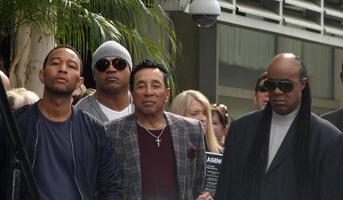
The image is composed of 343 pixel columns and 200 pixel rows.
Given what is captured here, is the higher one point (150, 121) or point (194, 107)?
point (194, 107)

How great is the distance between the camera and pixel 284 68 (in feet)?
23.1

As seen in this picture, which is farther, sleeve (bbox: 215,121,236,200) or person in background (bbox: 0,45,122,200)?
sleeve (bbox: 215,121,236,200)

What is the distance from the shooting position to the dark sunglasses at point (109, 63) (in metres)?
7.75

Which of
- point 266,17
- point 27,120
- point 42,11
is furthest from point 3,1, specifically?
point 266,17

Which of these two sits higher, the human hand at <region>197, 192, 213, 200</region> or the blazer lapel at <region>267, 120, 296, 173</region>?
the blazer lapel at <region>267, 120, 296, 173</region>

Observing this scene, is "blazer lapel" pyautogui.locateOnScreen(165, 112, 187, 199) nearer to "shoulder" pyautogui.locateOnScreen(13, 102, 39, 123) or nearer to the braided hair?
the braided hair

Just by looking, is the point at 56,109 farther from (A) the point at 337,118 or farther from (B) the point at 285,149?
(A) the point at 337,118

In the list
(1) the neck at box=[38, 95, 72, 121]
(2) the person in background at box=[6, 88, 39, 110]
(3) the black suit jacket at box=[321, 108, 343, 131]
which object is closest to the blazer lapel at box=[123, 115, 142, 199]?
(1) the neck at box=[38, 95, 72, 121]

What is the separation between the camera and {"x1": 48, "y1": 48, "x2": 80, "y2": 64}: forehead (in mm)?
6750

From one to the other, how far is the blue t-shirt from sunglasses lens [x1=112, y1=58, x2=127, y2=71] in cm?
124

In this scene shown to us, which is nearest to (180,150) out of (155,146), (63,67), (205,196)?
(155,146)

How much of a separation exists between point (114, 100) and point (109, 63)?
0.28 metres

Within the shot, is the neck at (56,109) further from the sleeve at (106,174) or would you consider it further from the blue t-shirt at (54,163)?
the sleeve at (106,174)

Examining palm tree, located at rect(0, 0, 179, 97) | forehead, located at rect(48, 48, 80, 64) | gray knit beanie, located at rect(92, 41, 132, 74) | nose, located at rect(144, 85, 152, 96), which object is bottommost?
nose, located at rect(144, 85, 152, 96)
